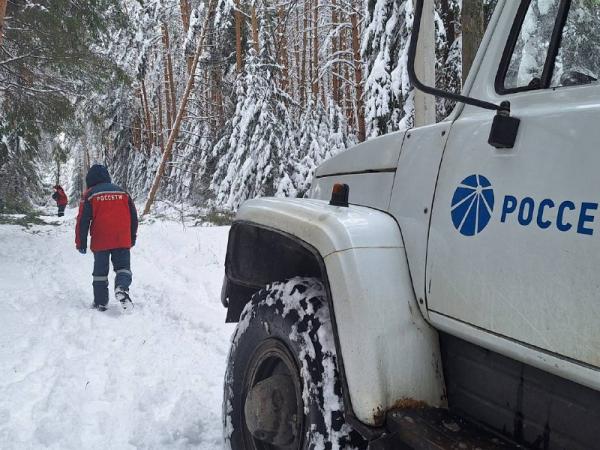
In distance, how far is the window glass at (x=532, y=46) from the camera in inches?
57.9

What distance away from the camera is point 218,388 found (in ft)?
12.2

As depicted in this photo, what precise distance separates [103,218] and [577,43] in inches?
216

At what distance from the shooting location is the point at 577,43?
144 centimetres

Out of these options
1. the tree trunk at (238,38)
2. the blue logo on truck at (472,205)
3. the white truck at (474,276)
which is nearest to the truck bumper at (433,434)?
the white truck at (474,276)

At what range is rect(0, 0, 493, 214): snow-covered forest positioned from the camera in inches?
361

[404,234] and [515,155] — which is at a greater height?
[515,155]

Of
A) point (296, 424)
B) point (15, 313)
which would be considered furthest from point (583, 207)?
point (15, 313)

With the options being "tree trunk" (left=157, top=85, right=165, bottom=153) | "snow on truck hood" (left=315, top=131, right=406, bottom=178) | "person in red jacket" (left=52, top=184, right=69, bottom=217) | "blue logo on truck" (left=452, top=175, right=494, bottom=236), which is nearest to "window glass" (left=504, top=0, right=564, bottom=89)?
"blue logo on truck" (left=452, top=175, right=494, bottom=236)

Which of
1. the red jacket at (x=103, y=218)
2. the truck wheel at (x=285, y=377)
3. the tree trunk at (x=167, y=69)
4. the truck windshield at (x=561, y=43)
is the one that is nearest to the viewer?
the truck windshield at (x=561, y=43)

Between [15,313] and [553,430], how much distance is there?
19.6 ft

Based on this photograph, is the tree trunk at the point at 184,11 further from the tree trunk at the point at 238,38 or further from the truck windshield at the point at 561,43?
the truck windshield at the point at 561,43

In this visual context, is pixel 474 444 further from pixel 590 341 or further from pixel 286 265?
pixel 286 265

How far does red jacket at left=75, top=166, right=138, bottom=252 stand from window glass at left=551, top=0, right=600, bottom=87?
5390mm

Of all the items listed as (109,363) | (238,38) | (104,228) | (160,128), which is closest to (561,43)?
(109,363)
